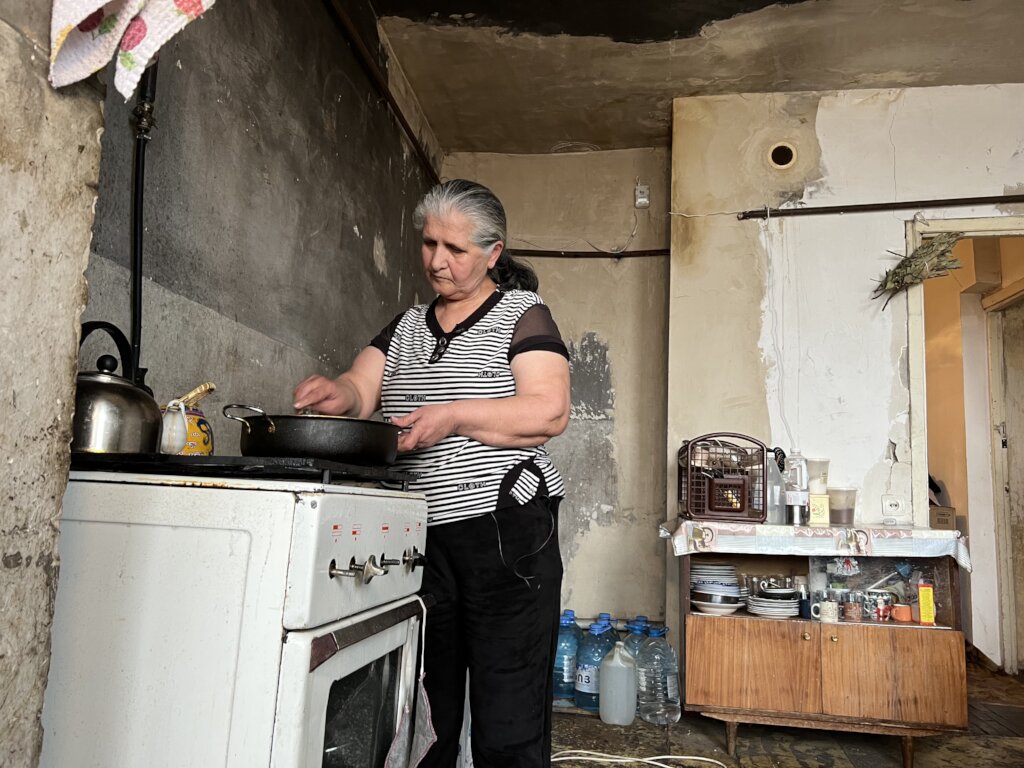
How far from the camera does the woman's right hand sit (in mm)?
1472

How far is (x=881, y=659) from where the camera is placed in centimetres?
288

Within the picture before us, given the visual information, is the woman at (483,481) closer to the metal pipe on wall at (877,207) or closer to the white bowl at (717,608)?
the white bowl at (717,608)

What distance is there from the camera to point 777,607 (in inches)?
118

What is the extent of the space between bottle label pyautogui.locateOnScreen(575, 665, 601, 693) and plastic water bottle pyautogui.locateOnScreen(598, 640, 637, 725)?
4.3 inches

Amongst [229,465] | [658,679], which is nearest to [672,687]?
[658,679]

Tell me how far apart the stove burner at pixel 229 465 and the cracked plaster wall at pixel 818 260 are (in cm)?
280

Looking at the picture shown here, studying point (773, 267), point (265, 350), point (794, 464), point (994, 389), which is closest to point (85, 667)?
point (265, 350)

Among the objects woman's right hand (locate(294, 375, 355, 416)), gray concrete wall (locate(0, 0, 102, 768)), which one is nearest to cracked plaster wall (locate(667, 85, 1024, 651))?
woman's right hand (locate(294, 375, 355, 416))

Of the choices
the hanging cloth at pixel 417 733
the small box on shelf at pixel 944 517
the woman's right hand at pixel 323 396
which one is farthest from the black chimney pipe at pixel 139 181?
the small box on shelf at pixel 944 517

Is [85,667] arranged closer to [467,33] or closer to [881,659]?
[881,659]

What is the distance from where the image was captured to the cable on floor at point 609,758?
107 inches

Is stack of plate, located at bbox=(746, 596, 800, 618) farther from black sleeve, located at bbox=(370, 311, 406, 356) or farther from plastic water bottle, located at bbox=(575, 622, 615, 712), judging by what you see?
black sleeve, located at bbox=(370, 311, 406, 356)

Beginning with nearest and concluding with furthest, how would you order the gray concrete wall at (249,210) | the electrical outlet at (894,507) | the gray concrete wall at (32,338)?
the gray concrete wall at (32,338)
the gray concrete wall at (249,210)
the electrical outlet at (894,507)

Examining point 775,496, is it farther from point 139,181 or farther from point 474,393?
point 139,181
